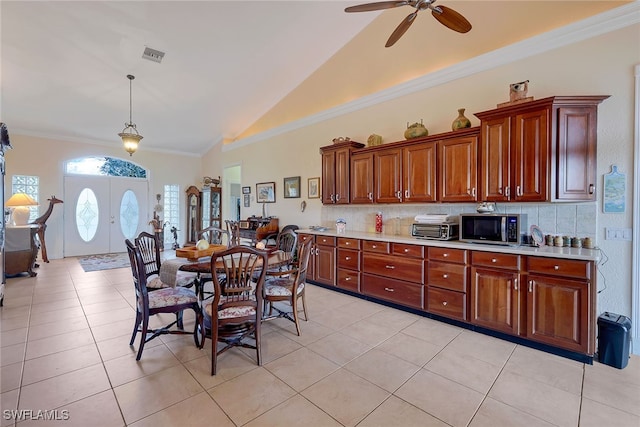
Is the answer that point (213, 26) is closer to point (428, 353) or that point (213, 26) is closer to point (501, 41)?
point (501, 41)

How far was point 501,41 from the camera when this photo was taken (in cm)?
342

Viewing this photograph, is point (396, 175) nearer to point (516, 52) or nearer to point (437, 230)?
point (437, 230)

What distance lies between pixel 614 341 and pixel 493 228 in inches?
51.4

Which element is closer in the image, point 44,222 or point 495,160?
point 495,160

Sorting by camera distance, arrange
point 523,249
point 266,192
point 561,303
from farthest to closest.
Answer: point 266,192 < point 523,249 < point 561,303

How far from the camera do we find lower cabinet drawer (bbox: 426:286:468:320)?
3123 millimetres

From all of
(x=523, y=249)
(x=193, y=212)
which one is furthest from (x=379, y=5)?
(x=193, y=212)

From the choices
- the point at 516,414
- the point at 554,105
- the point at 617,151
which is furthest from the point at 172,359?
the point at 617,151

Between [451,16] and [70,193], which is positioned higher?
[451,16]

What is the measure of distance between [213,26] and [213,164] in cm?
522

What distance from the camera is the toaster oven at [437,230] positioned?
343 centimetres

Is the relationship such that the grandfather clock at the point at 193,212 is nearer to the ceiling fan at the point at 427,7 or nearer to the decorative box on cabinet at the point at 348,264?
the decorative box on cabinet at the point at 348,264

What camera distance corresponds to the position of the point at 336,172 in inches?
189

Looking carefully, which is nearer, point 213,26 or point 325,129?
point 213,26
